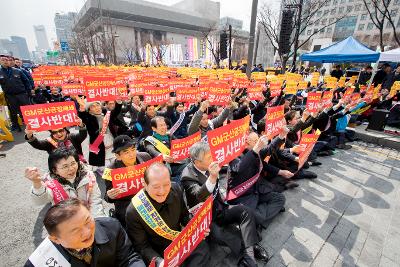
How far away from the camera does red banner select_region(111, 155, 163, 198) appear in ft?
8.45

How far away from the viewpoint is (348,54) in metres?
10.1

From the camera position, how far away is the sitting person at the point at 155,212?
2123 millimetres

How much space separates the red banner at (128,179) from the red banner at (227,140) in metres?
0.86

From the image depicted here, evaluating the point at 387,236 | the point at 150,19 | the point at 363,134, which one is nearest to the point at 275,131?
the point at 387,236

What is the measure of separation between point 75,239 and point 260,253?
218 centimetres

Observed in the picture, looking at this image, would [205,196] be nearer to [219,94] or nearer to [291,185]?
[291,185]

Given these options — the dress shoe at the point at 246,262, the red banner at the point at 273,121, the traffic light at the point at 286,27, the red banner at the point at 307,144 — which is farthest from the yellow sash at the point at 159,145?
the traffic light at the point at 286,27

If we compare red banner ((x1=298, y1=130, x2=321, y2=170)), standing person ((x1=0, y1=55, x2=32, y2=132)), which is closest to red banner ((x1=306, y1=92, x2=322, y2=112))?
red banner ((x1=298, y1=130, x2=321, y2=170))

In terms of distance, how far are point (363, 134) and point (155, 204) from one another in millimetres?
7660

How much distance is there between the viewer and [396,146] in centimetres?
662

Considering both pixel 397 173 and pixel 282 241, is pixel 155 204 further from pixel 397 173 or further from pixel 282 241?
pixel 397 173

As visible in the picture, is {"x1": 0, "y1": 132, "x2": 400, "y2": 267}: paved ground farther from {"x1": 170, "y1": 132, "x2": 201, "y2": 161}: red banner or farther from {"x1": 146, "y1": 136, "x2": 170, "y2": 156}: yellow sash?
{"x1": 146, "y1": 136, "x2": 170, "y2": 156}: yellow sash

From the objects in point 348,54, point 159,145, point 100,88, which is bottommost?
point 159,145

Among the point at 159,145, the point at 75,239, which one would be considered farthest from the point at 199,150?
the point at 75,239
